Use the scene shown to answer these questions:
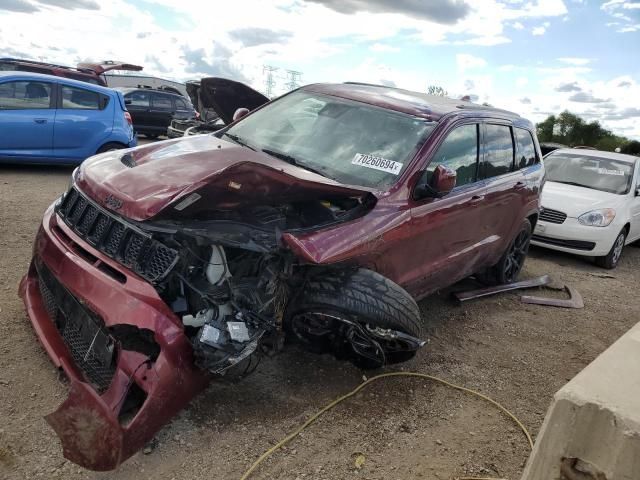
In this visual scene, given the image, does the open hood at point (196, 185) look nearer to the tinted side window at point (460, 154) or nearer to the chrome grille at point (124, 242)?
the chrome grille at point (124, 242)

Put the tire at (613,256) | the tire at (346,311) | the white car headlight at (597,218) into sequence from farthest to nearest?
the tire at (613,256), the white car headlight at (597,218), the tire at (346,311)

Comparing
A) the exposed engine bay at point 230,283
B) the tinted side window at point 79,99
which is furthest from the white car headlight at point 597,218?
the tinted side window at point 79,99

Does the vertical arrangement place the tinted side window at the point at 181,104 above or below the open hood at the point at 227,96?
below

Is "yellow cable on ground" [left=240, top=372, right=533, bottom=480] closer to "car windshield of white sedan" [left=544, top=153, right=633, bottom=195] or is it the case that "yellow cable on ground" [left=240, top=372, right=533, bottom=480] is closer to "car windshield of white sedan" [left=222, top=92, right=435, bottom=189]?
"car windshield of white sedan" [left=222, top=92, right=435, bottom=189]

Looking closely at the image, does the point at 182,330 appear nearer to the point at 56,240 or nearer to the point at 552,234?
the point at 56,240

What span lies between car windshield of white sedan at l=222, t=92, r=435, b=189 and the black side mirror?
182mm

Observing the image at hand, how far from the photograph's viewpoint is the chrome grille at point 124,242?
8.82 ft

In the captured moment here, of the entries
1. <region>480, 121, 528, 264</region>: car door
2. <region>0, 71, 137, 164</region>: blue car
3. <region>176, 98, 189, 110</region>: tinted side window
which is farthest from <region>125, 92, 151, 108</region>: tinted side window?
<region>480, 121, 528, 264</region>: car door

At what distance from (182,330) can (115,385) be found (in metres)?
0.38

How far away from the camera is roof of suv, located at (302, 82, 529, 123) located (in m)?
4.06

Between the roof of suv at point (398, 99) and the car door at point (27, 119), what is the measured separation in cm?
527

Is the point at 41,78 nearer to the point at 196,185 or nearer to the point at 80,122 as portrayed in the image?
the point at 80,122

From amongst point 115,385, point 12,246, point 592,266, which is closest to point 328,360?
point 115,385

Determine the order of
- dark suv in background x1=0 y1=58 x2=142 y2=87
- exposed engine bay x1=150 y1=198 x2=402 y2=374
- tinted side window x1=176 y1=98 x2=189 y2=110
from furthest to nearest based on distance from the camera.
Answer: tinted side window x1=176 y1=98 x2=189 y2=110 → dark suv in background x1=0 y1=58 x2=142 y2=87 → exposed engine bay x1=150 y1=198 x2=402 y2=374
